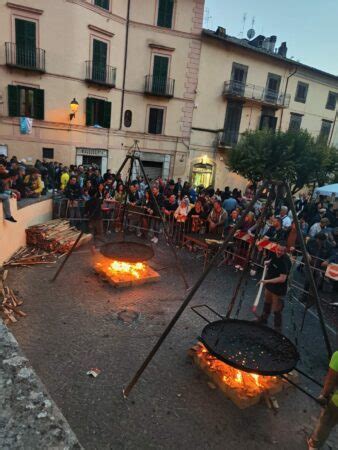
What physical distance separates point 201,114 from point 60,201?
17.2m

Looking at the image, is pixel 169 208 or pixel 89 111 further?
pixel 89 111

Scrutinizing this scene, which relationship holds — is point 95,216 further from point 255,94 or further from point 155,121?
point 255,94

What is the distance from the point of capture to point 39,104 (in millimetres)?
19281

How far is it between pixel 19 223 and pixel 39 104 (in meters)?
12.9

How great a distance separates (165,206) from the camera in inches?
488

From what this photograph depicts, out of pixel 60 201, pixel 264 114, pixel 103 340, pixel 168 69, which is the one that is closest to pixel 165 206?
pixel 60 201

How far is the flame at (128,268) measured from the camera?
27.2 feet

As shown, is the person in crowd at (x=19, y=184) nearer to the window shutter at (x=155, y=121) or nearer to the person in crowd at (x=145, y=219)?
the person in crowd at (x=145, y=219)

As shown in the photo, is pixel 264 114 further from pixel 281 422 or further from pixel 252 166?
pixel 281 422

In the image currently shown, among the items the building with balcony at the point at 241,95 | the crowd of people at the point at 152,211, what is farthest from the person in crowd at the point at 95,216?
the building with balcony at the point at 241,95


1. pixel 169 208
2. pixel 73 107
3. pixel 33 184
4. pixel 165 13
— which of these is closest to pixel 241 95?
pixel 165 13

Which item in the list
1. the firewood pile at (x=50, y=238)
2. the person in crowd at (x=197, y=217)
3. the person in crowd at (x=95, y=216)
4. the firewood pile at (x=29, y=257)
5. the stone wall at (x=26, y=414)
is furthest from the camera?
the person in crowd at (x=197, y=217)

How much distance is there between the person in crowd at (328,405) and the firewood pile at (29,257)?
25.1 feet

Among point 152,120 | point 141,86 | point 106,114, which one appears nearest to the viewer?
point 106,114
